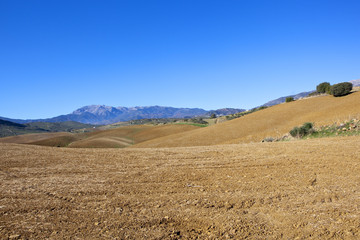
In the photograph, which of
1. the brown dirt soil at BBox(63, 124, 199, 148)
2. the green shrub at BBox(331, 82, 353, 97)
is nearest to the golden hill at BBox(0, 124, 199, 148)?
the brown dirt soil at BBox(63, 124, 199, 148)

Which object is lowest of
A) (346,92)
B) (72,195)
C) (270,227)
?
(270,227)

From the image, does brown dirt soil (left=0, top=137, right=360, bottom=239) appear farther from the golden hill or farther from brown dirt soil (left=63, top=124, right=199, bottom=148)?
the golden hill

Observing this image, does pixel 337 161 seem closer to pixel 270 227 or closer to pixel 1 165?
pixel 270 227

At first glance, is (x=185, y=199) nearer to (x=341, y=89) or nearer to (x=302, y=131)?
(x=302, y=131)

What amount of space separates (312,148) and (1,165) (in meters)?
13.2

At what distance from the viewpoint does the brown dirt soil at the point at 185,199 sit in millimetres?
4660

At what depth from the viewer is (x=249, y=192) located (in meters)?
6.53

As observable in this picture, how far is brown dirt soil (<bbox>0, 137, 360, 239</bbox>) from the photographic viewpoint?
466 centimetres

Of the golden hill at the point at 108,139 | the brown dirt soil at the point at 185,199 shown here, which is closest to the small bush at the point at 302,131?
the brown dirt soil at the point at 185,199

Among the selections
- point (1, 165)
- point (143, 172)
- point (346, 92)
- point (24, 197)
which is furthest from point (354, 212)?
point (346, 92)

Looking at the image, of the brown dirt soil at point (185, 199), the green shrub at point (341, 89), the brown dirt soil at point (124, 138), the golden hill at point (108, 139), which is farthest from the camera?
the green shrub at point (341, 89)

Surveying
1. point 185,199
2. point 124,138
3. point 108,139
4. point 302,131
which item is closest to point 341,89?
point 302,131

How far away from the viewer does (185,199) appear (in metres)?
6.19

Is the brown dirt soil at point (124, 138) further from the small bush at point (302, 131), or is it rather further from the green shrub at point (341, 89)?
the green shrub at point (341, 89)
